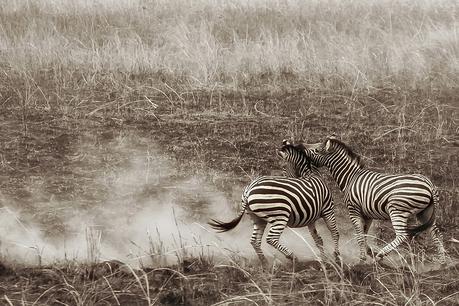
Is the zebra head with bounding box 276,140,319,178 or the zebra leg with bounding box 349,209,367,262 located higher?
the zebra head with bounding box 276,140,319,178

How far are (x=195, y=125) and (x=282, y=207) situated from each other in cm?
360

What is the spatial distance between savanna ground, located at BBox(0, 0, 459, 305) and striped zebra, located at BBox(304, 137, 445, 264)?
0.90ft

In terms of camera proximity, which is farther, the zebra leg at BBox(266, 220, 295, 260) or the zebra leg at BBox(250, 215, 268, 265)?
the zebra leg at BBox(250, 215, 268, 265)

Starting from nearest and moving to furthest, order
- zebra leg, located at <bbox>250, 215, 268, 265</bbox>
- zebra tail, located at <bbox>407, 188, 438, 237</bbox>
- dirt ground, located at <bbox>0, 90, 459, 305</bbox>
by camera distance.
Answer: zebra leg, located at <bbox>250, 215, 268, 265</bbox> → zebra tail, located at <bbox>407, 188, 438, 237</bbox> → dirt ground, located at <bbox>0, 90, 459, 305</bbox>

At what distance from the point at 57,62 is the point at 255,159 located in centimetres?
373

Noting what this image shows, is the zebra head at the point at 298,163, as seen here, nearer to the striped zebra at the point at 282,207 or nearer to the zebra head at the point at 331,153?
the zebra head at the point at 331,153

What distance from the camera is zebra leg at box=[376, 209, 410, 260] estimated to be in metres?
5.99

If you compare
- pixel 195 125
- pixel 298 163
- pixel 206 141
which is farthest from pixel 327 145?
pixel 195 125

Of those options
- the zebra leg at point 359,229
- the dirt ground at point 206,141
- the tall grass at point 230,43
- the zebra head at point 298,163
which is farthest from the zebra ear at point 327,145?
the tall grass at point 230,43

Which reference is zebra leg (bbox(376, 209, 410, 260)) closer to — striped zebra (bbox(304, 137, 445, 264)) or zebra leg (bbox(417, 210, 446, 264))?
striped zebra (bbox(304, 137, 445, 264))

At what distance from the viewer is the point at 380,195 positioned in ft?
20.6

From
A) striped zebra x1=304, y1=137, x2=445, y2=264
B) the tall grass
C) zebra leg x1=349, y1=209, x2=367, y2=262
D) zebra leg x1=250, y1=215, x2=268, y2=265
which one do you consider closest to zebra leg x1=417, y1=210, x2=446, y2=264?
striped zebra x1=304, y1=137, x2=445, y2=264

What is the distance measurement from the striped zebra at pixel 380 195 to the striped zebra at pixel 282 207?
0.27 meters

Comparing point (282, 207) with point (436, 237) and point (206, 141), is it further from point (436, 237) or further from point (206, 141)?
point (206, 141)
